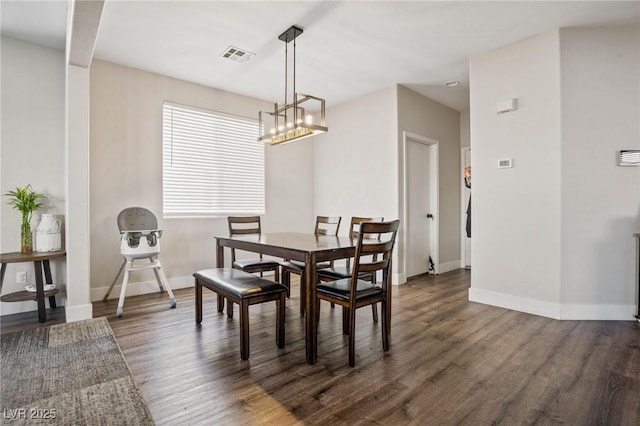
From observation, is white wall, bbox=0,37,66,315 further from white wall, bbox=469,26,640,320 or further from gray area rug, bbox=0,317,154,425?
white wall, bbox=469,26,640,320

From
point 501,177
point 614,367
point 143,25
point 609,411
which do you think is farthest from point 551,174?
point 143,25

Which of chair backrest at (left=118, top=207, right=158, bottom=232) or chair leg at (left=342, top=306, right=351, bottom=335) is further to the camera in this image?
chair backrest at (left=118, top=207, right=158, bottom=232)

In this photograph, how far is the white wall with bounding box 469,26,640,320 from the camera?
9.91 ft

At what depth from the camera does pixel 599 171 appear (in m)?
3.05

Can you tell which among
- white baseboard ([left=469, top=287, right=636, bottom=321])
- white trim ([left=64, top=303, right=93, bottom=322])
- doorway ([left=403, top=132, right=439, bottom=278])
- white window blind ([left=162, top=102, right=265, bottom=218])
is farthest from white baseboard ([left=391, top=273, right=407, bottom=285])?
white trim ([left=64, top=303, right=93, bottom=322])

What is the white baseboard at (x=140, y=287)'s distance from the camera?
3.62 metres

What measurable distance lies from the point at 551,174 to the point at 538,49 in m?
1.26

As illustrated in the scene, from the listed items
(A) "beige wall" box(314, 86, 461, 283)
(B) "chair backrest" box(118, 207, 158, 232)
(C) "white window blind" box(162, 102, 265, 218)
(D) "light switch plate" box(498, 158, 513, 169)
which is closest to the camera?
(D) "light switch plate" box(498, 158, 513, 169)

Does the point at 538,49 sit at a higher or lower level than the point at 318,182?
higher

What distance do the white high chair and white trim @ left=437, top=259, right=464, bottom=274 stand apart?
390 cm

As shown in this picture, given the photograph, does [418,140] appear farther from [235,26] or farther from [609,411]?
[609,411]

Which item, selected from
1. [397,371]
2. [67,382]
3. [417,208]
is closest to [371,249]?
[397,371]

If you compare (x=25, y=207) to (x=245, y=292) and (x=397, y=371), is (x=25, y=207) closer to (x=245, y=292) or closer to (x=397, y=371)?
(x=245, y=292)

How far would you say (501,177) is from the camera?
3.49 m
